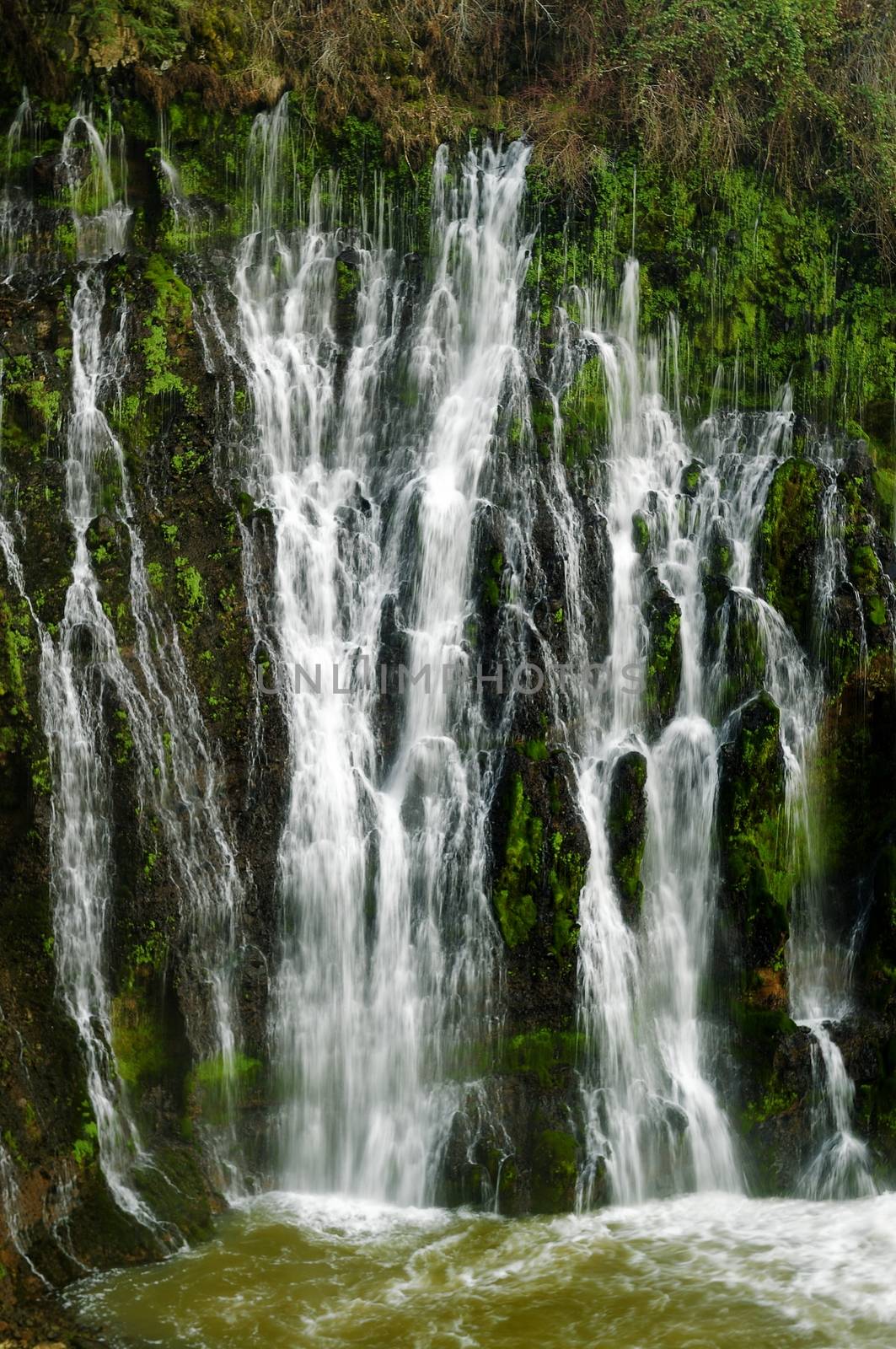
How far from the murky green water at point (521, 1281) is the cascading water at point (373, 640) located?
2.98 ft

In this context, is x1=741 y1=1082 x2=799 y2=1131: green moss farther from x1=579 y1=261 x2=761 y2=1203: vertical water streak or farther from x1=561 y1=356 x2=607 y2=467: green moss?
x1=561 y1=356 x2=607 y2=467: green moss

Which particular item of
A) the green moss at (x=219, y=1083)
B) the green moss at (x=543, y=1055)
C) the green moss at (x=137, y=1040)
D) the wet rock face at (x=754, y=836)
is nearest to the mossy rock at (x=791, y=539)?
the wet rock face at (x=754, y=836)

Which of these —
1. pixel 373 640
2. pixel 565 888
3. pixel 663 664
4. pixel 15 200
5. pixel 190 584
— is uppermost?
A: pixel 15 200

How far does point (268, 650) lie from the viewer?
36.7 ft

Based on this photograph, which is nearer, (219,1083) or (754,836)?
(219,1083)

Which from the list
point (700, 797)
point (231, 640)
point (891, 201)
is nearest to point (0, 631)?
point (231, 640)

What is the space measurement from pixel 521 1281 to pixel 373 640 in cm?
572

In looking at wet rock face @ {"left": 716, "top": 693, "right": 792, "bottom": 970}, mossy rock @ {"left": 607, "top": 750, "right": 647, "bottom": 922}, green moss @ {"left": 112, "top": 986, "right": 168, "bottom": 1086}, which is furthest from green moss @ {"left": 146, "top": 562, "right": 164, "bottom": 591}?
wet rock face @ {"left": 716, "top": 693, "right": 792, "bottom": 970}

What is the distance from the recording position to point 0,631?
10.0 m

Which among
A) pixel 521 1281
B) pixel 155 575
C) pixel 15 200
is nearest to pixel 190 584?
pixel 155 575

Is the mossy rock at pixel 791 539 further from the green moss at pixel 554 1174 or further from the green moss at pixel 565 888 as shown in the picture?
the green moss at pixel 554 1174

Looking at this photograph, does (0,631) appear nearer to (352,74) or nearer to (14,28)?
(14,28)

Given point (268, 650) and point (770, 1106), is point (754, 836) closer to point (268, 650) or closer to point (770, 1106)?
point (770, 1106)

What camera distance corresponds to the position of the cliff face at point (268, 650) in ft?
32.3
